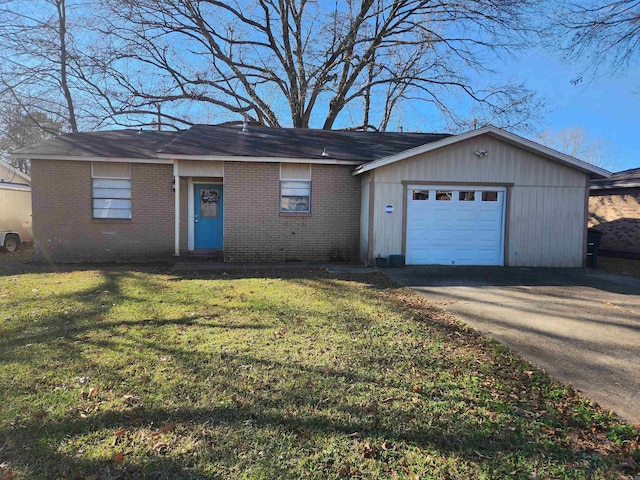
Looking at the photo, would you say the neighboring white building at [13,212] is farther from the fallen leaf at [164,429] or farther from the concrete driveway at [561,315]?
the fallen leaf at [164,429]

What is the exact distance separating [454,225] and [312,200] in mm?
4165

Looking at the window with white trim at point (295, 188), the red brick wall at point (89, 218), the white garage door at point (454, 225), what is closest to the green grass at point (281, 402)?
the white garage door at point (454, 225)

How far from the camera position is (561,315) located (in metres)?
6.14

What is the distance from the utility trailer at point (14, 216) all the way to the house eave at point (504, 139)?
13.1 meters

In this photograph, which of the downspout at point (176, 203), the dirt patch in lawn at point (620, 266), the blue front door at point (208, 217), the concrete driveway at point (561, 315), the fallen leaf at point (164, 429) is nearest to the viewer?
the fallen leaf at point (164, 429)

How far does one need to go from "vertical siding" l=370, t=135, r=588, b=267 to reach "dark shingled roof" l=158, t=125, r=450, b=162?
1.74m

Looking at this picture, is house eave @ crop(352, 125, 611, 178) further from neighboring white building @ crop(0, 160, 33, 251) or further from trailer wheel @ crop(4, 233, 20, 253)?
neighboring white building @ crop(0, 160, 33, 251)

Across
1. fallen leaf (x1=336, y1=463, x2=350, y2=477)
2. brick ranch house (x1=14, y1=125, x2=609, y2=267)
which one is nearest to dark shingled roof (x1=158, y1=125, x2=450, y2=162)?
brick ranch house (x1=14, y1=125, x2=609, y2=267)

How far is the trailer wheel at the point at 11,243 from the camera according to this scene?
1368 cm

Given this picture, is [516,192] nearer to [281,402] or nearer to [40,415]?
[281,402]

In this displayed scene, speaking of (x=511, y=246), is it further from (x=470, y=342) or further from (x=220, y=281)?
(x=220, y=281)

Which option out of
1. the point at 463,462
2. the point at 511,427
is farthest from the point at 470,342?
the point at 463,462

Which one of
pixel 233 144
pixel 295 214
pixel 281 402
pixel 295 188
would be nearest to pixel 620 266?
pixel 295 214

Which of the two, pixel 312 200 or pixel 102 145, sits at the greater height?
pixel 102 145
